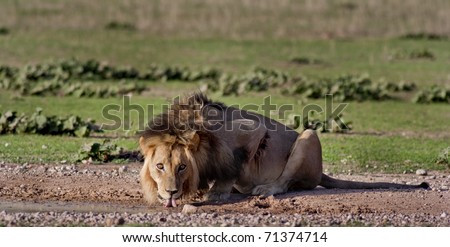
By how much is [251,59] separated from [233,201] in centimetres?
1905

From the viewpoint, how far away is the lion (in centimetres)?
944

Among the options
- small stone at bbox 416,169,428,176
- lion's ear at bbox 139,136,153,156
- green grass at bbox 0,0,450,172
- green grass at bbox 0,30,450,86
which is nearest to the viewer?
lion's ear at bbox 139,136,153,156

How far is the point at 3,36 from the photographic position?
3106 cm

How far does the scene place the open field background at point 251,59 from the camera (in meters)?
13.2

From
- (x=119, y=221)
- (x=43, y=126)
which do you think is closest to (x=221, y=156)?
(x=119, y=221)

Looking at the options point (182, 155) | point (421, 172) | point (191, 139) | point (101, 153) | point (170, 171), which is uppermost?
point (191, 139)

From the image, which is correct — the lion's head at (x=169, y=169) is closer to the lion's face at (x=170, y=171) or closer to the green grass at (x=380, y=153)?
the lion's face at (x=170, y=171)

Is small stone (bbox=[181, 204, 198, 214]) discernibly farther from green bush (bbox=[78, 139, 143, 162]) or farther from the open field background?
green bush (bbox=[78, 139, 143, 162])

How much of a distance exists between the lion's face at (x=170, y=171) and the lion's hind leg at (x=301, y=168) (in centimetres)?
119

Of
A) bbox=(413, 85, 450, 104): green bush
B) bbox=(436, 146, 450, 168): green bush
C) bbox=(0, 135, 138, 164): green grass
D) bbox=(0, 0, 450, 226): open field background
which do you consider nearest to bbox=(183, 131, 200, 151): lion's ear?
bbox=(0, 0, 450, 226): open field background

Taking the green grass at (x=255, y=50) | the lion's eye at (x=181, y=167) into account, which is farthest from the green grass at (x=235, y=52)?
the lion's eye at (x=181, y=167)

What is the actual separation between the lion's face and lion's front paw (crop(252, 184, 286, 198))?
109 cm

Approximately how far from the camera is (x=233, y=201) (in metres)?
10.1

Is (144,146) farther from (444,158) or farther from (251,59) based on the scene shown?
(251,59)
